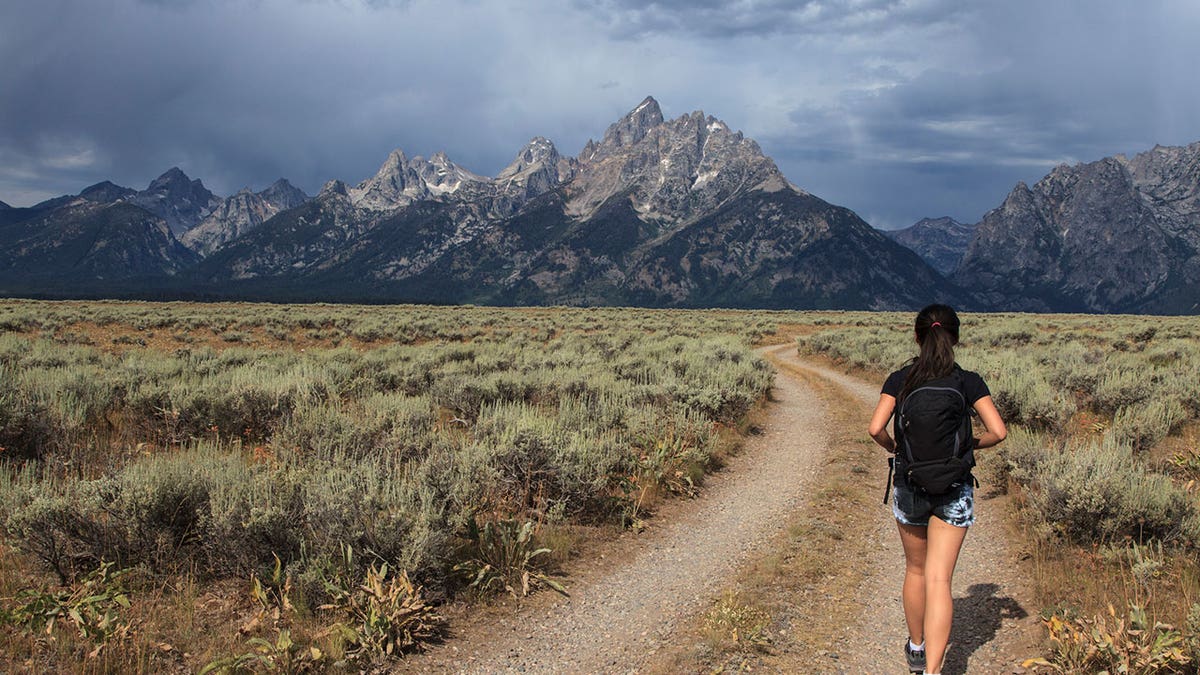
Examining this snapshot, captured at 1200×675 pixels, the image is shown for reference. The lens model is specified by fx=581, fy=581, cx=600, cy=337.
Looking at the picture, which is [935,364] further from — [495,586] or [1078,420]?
[1078,420]

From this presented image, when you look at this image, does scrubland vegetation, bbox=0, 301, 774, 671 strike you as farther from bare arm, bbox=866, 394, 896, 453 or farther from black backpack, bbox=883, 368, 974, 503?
black backpack, bbox=883, 368, 974, 503

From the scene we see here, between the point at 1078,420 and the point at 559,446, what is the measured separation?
496 inches

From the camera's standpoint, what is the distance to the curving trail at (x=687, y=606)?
520 centimetres

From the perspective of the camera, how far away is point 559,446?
28.8ft

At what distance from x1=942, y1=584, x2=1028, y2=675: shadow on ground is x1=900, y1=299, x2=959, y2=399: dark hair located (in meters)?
2.62

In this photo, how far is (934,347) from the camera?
15.1ft

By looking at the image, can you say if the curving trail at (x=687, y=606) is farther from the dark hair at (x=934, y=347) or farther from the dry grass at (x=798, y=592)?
the dark hair at (x=934, y=347)

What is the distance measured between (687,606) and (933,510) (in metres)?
2.78

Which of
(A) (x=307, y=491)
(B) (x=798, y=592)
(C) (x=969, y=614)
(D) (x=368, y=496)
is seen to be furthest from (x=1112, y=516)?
(A) (x=307, y=491)

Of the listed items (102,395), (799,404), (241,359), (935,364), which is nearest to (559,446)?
(935,364)

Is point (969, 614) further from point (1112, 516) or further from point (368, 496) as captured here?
point (368, 496)

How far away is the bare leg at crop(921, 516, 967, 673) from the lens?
4477mm

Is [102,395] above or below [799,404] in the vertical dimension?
above

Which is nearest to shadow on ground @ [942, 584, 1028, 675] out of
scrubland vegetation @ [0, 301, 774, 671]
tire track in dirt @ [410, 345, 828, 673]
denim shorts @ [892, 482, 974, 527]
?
denim shorts @ [892, 482, 974, 527]
